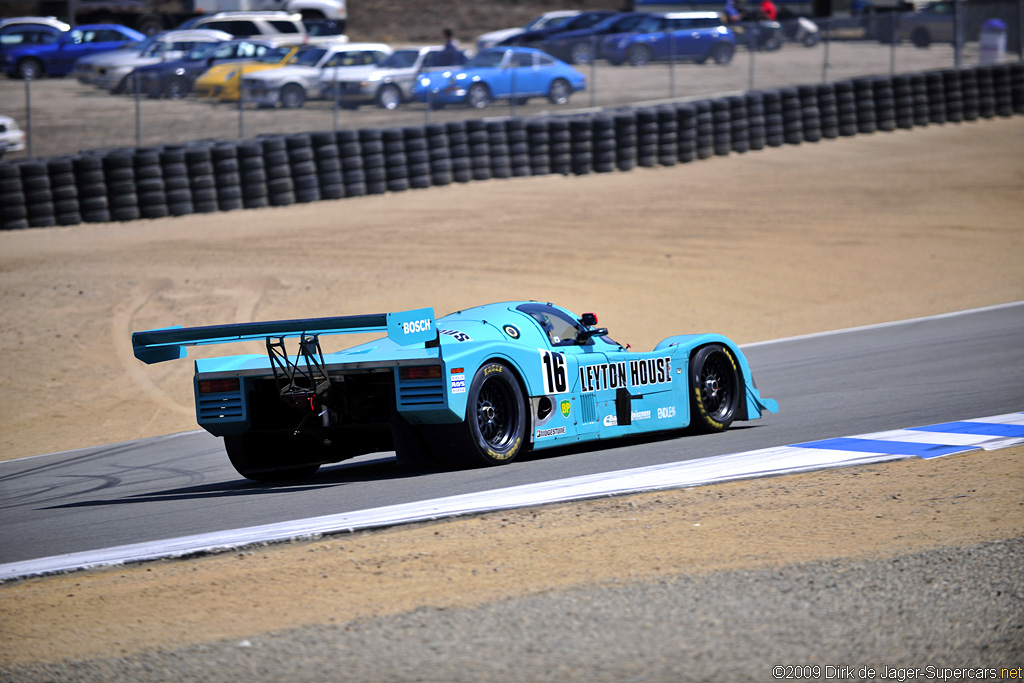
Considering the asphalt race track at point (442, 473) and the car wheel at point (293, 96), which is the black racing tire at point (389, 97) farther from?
Result: the asphalt race track at point (442, 473)

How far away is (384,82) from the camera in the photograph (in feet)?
89.9

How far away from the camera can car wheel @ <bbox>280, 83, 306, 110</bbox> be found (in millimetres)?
A: 26969

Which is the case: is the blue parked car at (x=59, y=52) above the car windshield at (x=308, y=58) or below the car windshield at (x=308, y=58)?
above

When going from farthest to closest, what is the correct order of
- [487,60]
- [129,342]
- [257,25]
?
[257,25] → [487,60] → [129,342]

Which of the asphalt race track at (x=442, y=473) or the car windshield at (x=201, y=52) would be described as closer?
the asphalt race track at (x=442, y=473)

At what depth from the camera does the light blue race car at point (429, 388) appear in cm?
749

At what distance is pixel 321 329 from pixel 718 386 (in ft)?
13.1

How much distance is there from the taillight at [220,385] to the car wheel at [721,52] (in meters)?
27.3

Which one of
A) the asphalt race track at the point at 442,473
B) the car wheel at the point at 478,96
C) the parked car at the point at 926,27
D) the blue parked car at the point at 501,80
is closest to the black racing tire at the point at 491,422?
the asphalt race track at the point at 442,473

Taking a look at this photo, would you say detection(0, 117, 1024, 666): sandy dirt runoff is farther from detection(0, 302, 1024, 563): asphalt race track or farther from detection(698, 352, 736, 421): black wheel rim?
detection(698, 352, 736, 421): black wheel rim

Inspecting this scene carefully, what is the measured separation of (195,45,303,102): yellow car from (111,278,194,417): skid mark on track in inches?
402

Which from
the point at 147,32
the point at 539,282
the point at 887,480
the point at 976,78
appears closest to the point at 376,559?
the point at 887,480

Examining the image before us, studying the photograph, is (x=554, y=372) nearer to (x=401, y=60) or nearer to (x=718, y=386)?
(x=718, y=386)

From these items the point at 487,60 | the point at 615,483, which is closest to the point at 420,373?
the point at 615,483
